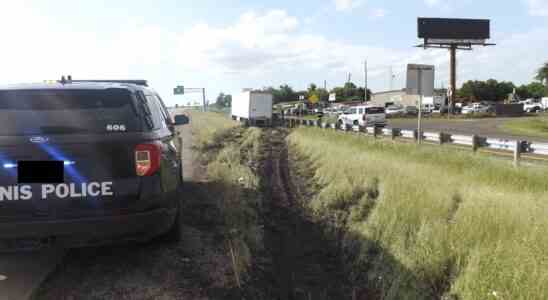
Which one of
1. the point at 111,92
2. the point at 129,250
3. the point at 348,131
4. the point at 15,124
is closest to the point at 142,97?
the point at 111,92

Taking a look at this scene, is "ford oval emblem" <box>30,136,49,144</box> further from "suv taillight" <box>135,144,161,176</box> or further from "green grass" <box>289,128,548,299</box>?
"green grass" <box>289,128,548,299</box>

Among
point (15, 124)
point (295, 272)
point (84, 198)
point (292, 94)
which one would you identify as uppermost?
point (292, 94)

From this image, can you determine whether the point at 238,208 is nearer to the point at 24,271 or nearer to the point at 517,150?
the point at 24,271

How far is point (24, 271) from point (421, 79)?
13.6m

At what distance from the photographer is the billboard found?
49.2 ft

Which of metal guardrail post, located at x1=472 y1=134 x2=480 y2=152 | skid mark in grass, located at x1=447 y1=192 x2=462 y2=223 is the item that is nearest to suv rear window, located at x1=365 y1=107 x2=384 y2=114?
metal guardrail post, located at x1=472 y1=134 x2=480 y2=152

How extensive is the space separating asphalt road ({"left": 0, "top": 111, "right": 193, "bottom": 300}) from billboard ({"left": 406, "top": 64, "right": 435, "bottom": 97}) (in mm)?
12806

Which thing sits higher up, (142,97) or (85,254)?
(142,97)

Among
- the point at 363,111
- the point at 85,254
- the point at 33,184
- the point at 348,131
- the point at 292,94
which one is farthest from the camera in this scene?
the point at 292,94

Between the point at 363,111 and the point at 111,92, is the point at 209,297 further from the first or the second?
the point at 363,111

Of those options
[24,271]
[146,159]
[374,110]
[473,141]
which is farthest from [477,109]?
[24,271]

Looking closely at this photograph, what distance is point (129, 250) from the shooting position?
4.93m

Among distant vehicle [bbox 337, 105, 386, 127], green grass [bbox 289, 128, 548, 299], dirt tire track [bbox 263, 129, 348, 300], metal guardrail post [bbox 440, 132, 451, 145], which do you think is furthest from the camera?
distant vehicle [bbox 337, 105, 386, 127]

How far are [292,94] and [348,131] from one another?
121m
